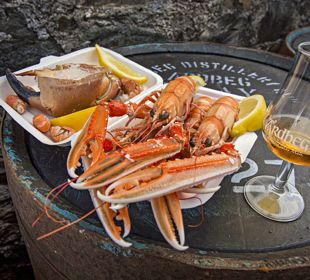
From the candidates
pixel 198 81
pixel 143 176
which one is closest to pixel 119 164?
pixel 143 176

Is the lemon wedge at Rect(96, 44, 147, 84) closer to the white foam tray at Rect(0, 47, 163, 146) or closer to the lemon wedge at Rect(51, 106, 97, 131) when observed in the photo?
the white foam tray at Rect(0, 47, 163, 146)

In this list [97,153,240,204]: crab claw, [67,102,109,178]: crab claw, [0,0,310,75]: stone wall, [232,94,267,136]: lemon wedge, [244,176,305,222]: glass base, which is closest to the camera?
[97,153,240,204]: crab claw

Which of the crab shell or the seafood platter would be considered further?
the crab shell

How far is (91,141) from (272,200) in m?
0.53

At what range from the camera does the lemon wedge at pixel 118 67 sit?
145 centimetres

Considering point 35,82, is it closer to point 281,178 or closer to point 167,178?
point 167,178

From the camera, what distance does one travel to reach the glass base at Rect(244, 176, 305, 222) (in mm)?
963

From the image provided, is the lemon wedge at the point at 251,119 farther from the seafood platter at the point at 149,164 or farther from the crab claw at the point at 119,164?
the crab claw at the point at 119,164

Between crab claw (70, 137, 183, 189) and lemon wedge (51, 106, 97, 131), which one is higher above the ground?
crab claw (70, 137, 183, 189)

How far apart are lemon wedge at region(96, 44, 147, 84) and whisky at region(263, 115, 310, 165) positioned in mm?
633

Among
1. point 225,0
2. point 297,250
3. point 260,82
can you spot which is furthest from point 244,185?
point 225,0

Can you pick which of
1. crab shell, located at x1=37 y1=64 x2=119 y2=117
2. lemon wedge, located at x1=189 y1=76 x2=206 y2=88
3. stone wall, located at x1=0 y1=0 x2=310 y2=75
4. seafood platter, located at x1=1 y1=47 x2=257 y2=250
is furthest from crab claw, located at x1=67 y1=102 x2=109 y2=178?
stone wall, located at x1=0 y1=0 x2=310 y2=75

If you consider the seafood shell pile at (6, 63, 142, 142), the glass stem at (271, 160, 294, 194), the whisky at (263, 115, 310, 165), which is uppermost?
the whisky at (263, 115, 310, 165)

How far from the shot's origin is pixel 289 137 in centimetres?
92
